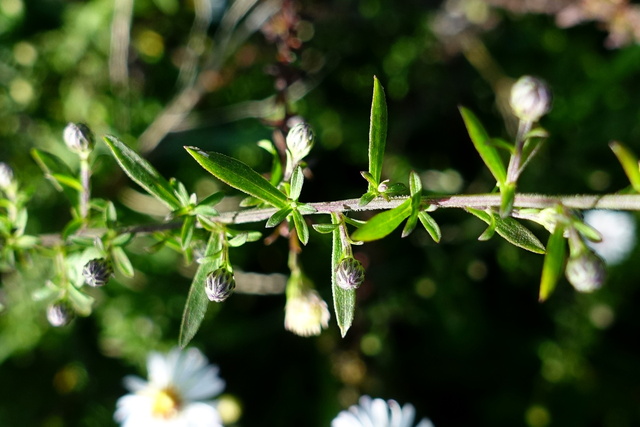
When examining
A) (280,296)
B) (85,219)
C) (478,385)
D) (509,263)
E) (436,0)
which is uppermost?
(436,0)

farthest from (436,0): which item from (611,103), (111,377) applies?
(111,377)

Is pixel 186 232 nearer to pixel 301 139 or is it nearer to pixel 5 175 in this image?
pixel 301 139

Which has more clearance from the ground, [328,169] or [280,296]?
[328,169]

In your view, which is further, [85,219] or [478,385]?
[478,385]

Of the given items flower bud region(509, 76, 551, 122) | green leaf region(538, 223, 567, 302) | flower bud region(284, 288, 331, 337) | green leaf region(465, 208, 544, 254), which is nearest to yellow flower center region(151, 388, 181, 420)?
flower bud region(284, 288, 331, 337)

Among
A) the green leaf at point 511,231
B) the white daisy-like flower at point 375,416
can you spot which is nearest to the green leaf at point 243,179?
the green leaf at point 511,231

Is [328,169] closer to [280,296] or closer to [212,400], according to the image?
[280,296]

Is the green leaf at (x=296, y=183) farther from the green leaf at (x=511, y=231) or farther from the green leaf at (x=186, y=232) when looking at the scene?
the green leaf at (x=511, y=231)
